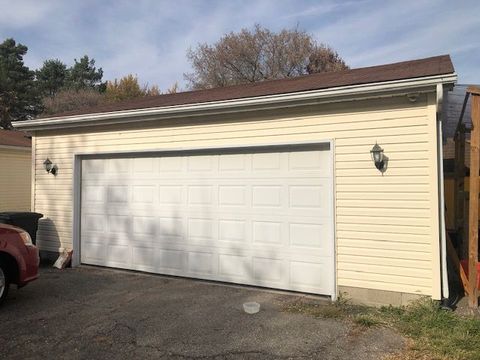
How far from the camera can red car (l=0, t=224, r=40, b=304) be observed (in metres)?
5.83

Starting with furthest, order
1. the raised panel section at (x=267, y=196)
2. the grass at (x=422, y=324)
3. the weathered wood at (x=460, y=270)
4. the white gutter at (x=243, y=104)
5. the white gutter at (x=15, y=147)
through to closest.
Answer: the white gutter at (x=15, y=147) → the raised panel section at (x=267, y=196) → the weathered wood at (x=460, y=270) → the white gutter at (x=243, y=104) → the grass at (x=422, y=324)

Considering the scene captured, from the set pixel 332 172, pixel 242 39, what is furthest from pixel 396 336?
pixel 242 39

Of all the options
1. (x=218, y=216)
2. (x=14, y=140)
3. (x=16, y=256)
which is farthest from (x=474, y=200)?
(x=14, y=140)

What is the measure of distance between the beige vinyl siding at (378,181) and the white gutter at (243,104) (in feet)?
0.57

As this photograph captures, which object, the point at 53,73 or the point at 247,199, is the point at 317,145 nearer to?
the point at 247,199

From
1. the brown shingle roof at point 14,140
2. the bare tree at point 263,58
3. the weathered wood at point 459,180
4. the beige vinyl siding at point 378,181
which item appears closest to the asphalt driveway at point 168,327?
the beige vinyl siding at point 378,181

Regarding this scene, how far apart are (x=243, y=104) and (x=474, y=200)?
3.49 meters

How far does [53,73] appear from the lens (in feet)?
132

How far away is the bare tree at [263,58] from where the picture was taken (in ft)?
104

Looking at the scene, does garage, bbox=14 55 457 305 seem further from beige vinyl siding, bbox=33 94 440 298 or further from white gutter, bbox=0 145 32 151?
white gutter, bbox=0 145 32 151

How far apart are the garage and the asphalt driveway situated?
79cm

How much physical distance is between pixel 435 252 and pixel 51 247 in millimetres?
7181

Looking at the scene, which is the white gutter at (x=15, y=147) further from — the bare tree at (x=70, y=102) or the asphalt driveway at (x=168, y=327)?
the bare tree at (x=70, y=102)

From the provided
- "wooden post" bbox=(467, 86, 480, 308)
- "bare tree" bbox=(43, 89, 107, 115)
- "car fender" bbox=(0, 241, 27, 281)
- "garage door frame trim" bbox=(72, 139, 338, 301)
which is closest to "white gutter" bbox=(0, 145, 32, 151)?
"garage door frame trim" bbox=(72, 139, 338, 301)
